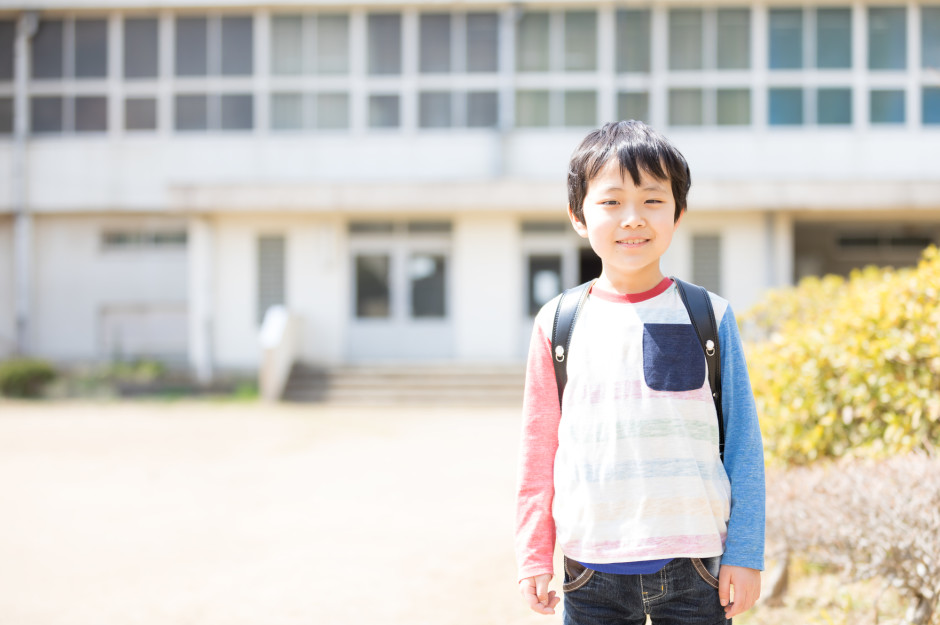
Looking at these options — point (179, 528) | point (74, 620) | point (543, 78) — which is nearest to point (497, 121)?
point (543, 78)

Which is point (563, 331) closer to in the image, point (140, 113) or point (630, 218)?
point (630, 218)

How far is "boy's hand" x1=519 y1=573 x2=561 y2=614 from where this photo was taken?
1.80 meters

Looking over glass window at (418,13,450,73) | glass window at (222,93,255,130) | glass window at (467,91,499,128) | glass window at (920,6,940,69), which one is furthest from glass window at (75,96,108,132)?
glass window at (920,6,940,69)

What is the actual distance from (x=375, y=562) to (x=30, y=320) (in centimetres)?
1550

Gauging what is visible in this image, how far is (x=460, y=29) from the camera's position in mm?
16359

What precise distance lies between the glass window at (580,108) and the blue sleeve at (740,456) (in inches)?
597

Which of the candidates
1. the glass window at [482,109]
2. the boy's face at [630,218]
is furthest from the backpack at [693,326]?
the glass window at [482,109]

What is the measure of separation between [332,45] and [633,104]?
6.32m

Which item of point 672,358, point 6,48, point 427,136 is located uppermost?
point 6,48

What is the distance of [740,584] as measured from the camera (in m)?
1.72

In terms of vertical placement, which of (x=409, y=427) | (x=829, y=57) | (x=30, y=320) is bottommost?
(x=409, y=427)

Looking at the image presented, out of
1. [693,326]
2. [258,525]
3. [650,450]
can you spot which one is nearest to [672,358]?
[693,326]

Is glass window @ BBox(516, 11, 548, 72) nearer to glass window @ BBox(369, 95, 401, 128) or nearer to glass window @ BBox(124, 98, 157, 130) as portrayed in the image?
glass window @ BBox(369, 95, 401, 128)

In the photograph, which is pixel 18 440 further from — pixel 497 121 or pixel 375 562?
pixel 497 121
